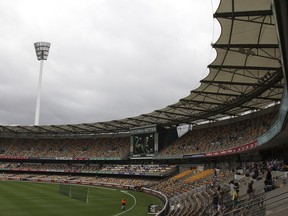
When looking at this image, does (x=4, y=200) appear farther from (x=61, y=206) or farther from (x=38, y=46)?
(x=38, y=46)

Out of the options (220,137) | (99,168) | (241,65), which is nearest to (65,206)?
(241,65)

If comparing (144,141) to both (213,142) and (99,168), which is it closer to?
(99,168)

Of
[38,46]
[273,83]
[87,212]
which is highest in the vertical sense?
[38,46]

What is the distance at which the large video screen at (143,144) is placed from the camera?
6084cm

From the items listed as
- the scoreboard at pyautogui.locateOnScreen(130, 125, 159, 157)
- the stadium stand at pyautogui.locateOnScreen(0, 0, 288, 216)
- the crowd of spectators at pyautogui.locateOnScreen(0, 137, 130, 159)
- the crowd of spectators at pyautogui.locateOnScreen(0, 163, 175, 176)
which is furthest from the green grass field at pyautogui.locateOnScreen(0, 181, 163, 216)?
the crowd of spectators at pyautogui.locateOnScreen(0, 137, 130, 159)

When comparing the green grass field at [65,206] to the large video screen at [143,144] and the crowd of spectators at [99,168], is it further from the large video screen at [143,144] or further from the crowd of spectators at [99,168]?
the large video screen at [143,144]

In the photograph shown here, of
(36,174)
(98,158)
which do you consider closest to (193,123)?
(98,158)

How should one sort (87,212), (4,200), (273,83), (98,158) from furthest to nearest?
(98,158), (4,200), (87,212), (273,83)

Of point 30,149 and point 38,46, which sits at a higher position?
point 38,46

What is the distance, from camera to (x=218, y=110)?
4538cm

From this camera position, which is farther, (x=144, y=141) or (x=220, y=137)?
(x=144, y=141)

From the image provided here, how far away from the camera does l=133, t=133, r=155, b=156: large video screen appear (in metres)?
60.8

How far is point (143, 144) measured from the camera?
6206 centimetres

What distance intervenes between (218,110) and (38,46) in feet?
235
